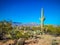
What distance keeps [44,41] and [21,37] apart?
3.46 ft

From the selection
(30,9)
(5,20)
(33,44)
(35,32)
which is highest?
(30,9)

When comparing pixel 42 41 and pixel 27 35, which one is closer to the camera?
pixel 42 41

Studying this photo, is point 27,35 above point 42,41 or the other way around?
above

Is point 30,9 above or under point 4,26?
above

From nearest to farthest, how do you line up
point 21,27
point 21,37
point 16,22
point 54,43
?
point 54,43 < point 21,37 < point 16,22 < point 21,27

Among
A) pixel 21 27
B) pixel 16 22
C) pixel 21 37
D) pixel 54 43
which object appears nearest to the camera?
pixel 54 43

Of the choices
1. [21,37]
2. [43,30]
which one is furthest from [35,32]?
[21,37]

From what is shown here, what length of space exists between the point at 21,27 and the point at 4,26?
0.94 m

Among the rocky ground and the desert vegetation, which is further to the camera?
the desert vegetation

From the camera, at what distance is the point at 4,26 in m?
8.48

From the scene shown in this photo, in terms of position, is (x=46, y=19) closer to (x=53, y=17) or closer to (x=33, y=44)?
(x=53, y=17)

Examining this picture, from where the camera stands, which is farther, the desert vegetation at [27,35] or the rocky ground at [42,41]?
the desert vegetation at [27,35]

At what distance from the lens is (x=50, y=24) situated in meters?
8.70

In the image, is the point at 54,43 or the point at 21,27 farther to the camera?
the point at 21,27
